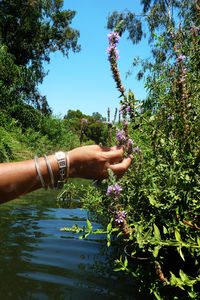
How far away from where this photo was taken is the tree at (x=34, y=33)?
73.6 feet

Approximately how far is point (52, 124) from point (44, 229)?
2030cm

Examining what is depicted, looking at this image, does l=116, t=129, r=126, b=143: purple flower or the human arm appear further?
l=116, t=129, r=126, b=143: purple flower

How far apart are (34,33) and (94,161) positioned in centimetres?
2698

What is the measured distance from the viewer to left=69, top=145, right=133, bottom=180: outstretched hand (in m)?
1.66

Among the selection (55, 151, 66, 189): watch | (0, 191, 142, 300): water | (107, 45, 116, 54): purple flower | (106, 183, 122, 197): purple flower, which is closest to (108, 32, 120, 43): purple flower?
(107, 45, 116, 54): purple flower

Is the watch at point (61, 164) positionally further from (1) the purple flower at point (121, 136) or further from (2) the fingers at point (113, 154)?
(1) the purple flower at point (121, 136)

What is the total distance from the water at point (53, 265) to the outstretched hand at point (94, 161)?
1746 mm

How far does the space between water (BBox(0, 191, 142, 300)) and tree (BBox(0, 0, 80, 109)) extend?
679 inches

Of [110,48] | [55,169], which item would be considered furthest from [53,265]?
[110,48]

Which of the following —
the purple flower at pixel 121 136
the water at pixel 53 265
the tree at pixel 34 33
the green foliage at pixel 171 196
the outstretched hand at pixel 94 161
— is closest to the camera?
the green foliage at pixel 171 196

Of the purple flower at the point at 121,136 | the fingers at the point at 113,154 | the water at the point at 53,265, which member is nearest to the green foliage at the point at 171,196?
the purple flower at the point at 121,136

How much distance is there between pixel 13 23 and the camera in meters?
23.4

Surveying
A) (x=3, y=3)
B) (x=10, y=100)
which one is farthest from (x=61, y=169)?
(x=3, y=3)

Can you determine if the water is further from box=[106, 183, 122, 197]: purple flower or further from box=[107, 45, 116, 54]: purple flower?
box=[107, 45, 116, 54]: purple flower
